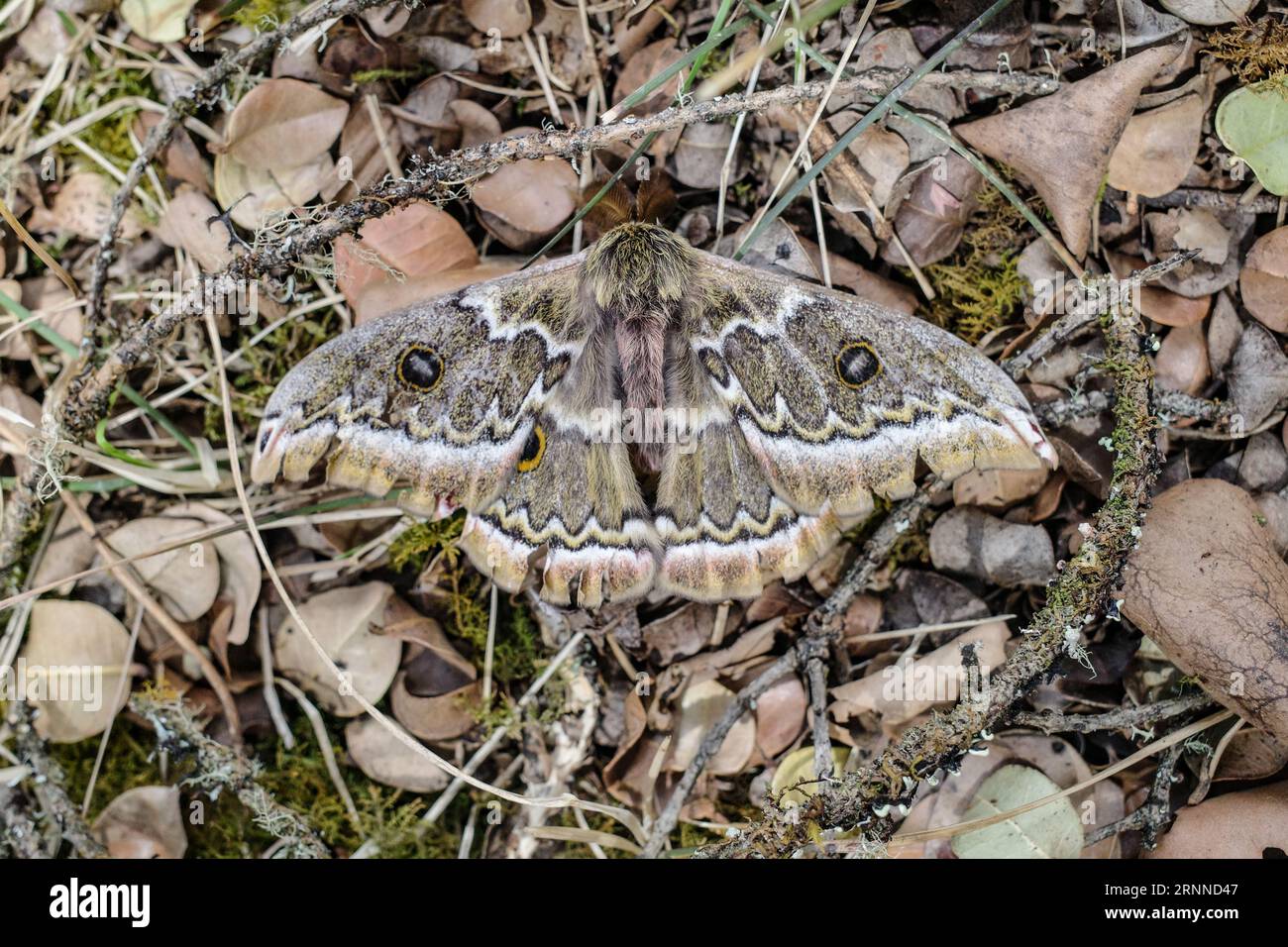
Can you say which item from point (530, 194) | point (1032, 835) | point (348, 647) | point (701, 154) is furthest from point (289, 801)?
point (701, 154)

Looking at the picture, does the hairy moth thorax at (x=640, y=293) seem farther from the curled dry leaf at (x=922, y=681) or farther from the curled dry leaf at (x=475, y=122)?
the curled dry leaf at (x=922, y=681)

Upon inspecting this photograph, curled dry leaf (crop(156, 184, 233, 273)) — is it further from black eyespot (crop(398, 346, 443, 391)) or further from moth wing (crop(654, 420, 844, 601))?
moth wing (crop(654, 420, 844, 601))

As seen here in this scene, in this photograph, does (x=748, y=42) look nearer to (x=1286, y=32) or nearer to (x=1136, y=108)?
(x=1136, y=108)

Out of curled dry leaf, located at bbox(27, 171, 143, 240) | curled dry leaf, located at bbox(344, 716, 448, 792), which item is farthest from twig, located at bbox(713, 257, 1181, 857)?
curled dry leaf, located at bbox(27, 171, 143, 240)

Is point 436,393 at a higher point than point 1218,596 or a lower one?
higher

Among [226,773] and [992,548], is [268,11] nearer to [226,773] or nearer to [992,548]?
[226,773]

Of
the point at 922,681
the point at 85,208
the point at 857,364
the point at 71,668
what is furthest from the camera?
the point at 85,208
